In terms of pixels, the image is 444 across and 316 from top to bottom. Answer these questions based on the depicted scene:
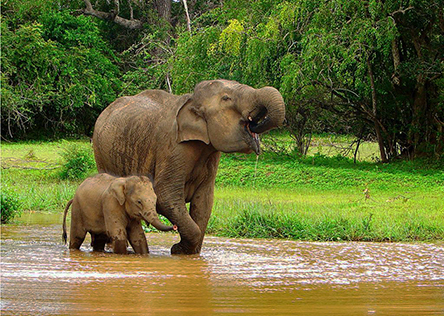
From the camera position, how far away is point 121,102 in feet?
31.4

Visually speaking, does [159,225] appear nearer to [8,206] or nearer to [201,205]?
[201,205]

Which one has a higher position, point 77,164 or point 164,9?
point 164,9

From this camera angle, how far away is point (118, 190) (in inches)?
Answer: 329

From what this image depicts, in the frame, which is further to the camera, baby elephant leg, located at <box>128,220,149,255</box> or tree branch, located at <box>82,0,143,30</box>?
tree branch, located at <box>82,0,143,30</box>

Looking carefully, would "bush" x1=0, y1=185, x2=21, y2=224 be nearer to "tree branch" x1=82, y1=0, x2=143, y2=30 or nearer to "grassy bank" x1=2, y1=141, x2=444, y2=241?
"grassy bank" x1=2, y1=141, x2=444, y2=241

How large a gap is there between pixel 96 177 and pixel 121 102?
3.43 ft

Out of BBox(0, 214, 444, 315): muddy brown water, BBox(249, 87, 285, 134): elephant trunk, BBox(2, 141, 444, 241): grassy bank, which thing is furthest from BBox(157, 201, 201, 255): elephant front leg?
BBox(2, 141, 444, 241): grassy bank

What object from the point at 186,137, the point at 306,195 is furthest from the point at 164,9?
the point at 186,137

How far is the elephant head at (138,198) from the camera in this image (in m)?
8.27

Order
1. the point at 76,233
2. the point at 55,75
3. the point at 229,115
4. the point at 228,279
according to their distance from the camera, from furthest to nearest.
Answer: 1. the point at 55,75
2. the point at 76,233
3. the point at 229,115
4. the point at 228,279

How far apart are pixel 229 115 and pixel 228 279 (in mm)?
1843

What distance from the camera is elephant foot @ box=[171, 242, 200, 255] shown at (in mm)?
8726

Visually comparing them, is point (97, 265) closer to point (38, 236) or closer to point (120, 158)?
point (120, 158)

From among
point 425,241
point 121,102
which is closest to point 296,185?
point 425,241
